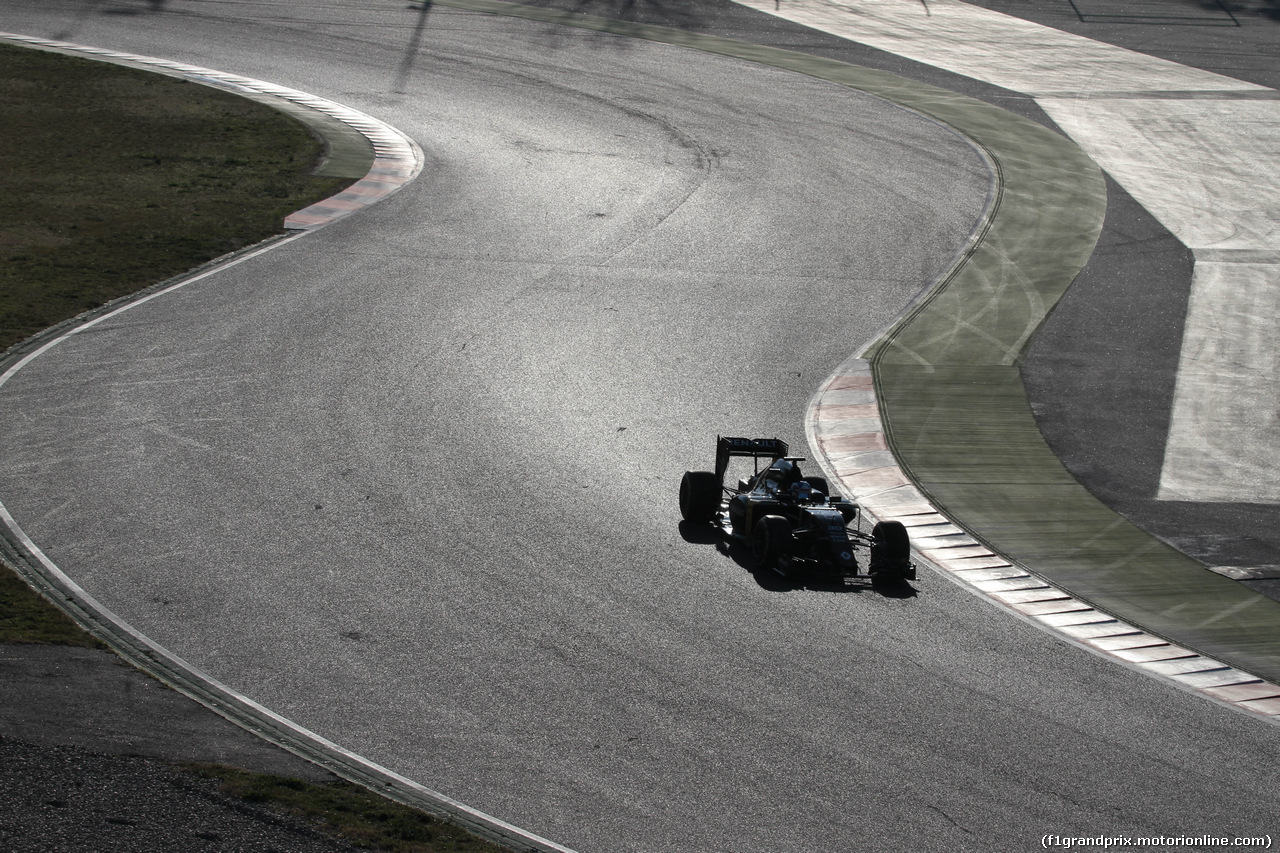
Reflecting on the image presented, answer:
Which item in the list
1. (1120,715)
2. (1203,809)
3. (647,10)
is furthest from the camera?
(647,10)

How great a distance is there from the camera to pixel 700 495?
49.0ft

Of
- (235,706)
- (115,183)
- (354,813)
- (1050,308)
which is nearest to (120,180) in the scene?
(115,183)

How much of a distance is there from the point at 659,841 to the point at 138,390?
11322mm

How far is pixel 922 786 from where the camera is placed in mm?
10445

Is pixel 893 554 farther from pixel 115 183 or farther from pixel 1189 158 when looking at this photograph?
pixel 1189 158

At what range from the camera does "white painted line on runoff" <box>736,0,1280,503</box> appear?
19000 mm

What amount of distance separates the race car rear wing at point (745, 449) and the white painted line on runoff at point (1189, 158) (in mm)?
5412

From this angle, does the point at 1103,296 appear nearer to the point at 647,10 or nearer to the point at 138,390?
the point at 138,390

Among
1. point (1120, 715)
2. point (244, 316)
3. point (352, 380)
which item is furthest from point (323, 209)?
point (1120, 715)

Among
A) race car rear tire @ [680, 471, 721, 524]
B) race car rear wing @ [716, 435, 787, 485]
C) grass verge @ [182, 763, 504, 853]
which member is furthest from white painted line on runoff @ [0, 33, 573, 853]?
race car rear wing @ [716, 435, 787, 485]

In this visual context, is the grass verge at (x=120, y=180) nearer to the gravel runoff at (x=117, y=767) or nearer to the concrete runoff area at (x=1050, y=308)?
the gravel runoff at (x=117, y=767)

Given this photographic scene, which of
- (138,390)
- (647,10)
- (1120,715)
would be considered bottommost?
(138,390)

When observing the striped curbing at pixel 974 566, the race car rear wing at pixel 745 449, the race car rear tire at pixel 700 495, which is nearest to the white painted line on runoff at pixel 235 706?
the race car rear tire at pixel 700 495

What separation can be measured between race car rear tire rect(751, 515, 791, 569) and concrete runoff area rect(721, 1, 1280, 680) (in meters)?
2.92
